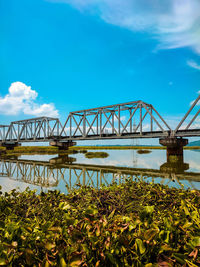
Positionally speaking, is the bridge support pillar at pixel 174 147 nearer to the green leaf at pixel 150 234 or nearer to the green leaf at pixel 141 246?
the green leaf at pixel 150 234

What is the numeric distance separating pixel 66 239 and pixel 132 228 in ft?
2.34

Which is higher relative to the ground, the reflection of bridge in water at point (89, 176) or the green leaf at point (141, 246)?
the green leaf at point (141, 246)

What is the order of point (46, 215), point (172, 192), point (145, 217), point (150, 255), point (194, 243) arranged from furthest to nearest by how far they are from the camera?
1. point (172, 192)
2. point (46, 215)
3. point (145, 217)
4. point (150, 255)
5. point (194, 243)

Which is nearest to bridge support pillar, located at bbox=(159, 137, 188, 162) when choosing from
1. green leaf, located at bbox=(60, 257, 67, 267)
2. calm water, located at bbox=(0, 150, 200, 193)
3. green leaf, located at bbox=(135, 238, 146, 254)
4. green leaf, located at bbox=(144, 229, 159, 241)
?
calm water, located at bbox=(0, 150, 200, 193)

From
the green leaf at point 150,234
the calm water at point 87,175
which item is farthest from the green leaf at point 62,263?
the calm water at point 87,175

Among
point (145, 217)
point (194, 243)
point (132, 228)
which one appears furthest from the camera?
point (145, 217)

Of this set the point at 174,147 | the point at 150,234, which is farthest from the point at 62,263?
the point at 174,147

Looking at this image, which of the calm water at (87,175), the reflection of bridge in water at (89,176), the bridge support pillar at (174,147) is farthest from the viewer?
the bridge support pillar at (174,147)

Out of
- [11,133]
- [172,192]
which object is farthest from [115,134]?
[11,133]

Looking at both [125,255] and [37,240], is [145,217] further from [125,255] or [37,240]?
[37,240]

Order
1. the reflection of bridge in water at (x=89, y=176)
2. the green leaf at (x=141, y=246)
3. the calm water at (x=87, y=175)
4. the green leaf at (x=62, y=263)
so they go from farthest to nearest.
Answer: the reflection of bridge in water at (x=89, y=176) < the calm water at (x=87, y=175) < the green leaf at (x=141, y=246) < the green leaf at (x=62, y=263)

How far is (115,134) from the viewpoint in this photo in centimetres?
3900

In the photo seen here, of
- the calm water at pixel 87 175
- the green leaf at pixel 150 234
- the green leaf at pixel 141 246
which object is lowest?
the calm water at pixel 87 175

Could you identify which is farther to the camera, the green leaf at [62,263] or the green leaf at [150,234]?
the green leaf at [150,234]
